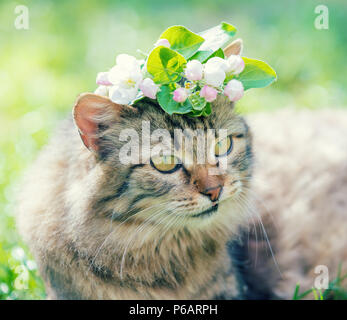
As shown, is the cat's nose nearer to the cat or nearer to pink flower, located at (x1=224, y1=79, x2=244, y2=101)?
the cat

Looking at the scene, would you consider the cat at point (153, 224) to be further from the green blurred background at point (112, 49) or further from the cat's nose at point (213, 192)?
the green blurred background at point (112, 49)

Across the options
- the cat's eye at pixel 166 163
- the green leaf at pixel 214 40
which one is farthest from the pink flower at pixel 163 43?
the cat's eye at pixel 166 163

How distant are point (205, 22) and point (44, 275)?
449cm

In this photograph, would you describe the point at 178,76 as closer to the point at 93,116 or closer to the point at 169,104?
the point at 169,104

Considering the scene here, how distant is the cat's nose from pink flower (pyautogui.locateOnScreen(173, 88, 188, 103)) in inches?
14.7

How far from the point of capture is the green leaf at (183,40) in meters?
1.96

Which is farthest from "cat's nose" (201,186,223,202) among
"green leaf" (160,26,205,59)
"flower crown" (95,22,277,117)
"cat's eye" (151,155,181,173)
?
"green leaf" (160,26,205,59)

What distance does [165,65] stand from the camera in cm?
188

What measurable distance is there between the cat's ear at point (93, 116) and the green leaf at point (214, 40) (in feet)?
1.32

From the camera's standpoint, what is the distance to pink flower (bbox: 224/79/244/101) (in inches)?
76.2

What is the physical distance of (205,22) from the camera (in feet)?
19.7

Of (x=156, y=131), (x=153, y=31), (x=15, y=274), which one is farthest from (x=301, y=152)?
(x=153, y=31)

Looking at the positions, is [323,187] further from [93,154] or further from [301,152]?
[93,154]

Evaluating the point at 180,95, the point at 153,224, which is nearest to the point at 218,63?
the point at 180,95
